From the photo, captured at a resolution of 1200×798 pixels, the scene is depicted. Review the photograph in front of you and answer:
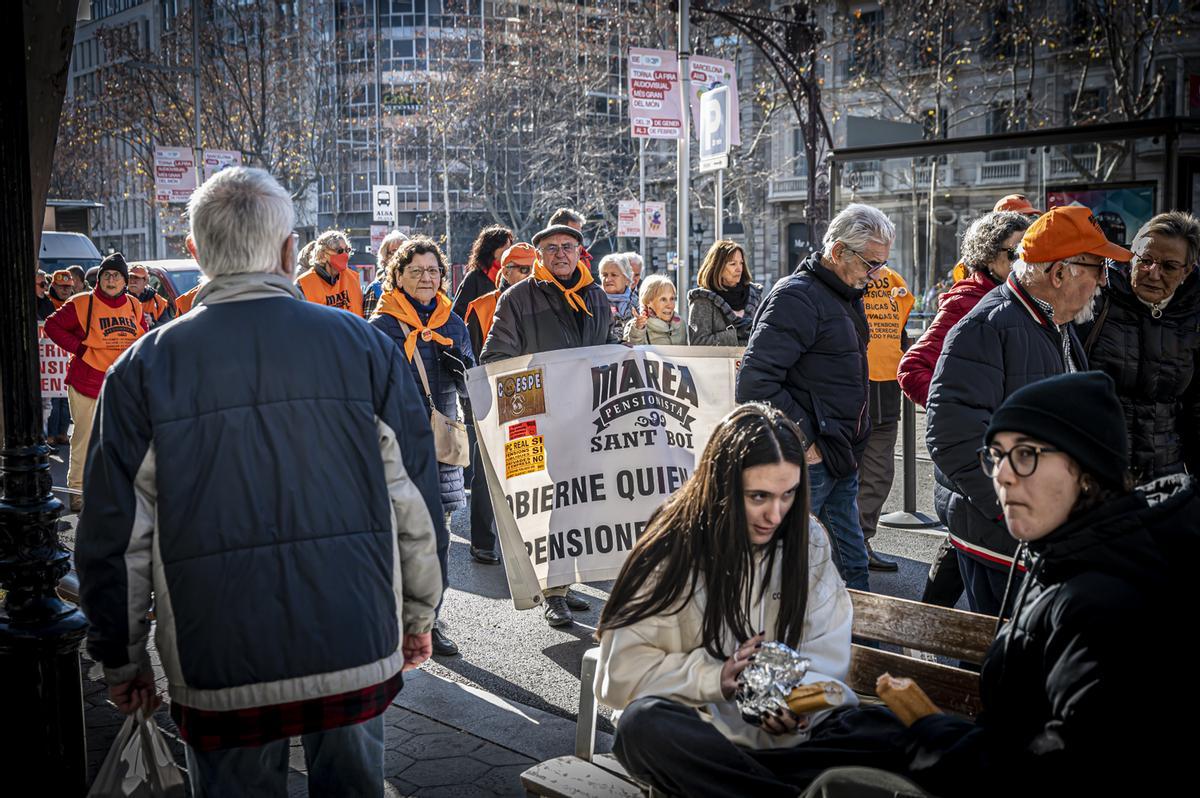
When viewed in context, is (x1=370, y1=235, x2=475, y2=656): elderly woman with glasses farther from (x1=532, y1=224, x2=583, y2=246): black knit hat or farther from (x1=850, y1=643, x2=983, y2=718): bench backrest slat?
(x1=850, y1=643, x2=983, y2=718): bench backrest slat

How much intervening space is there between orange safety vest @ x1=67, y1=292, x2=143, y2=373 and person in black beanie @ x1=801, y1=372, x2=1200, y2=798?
8.77 m

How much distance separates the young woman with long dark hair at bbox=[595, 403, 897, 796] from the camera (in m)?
2.82

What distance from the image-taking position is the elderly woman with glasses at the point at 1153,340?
488 centimetres

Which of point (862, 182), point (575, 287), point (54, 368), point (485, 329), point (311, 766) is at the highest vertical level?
point (862, 182)

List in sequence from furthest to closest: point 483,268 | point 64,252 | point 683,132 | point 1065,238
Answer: point 64,252 → point 683,132 → point 483,268 → point 1065,238

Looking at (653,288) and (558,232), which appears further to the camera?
(653,288)

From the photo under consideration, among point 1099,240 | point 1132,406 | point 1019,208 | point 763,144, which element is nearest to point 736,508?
point 1099,240

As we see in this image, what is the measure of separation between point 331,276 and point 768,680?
25.0ft

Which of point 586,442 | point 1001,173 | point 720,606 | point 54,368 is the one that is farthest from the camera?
point 54,368

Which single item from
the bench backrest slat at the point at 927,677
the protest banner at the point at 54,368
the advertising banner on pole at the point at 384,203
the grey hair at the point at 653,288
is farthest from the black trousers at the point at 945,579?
the advertising banner on pole at the point at 384,203

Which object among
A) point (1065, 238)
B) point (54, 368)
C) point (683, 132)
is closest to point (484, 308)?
point (1065, 238)

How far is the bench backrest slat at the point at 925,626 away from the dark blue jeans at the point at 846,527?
1704mm

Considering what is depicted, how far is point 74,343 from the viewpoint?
9.87m

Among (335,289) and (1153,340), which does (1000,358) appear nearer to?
(1153,340)
